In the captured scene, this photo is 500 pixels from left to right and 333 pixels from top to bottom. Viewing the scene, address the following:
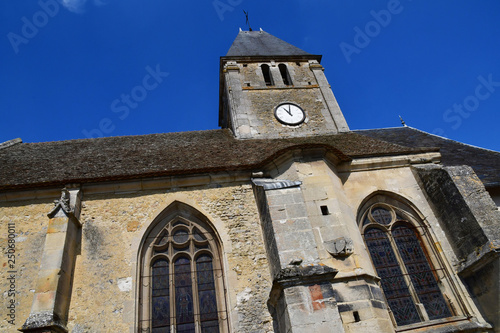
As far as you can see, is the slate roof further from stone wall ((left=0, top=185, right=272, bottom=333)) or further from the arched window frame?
stone wall ((left=0, top=185, right=272, bottom=333))

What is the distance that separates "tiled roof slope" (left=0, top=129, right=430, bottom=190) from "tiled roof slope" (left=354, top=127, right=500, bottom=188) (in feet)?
7.27

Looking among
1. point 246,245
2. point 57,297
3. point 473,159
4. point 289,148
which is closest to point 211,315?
point 246,245

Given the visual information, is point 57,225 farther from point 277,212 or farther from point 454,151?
point 454,151

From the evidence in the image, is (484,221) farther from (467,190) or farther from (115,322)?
(115,322)

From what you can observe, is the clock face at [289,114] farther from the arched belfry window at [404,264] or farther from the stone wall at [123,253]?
the arched belfry window at [404,264]

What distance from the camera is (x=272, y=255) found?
6383 millimetres

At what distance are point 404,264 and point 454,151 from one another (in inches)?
231

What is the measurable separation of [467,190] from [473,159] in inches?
155

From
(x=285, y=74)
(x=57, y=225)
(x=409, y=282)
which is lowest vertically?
(x=409, y=282)

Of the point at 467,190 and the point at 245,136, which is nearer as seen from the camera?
the point at 467,190

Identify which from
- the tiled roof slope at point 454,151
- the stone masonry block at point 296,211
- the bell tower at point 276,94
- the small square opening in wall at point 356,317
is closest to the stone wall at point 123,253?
the stone masonry block at point 296,211

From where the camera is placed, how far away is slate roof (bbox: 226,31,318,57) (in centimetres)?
1399

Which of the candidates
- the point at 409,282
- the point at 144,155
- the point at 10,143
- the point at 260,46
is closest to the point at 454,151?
the point at 409,282

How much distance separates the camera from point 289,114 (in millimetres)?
11484
